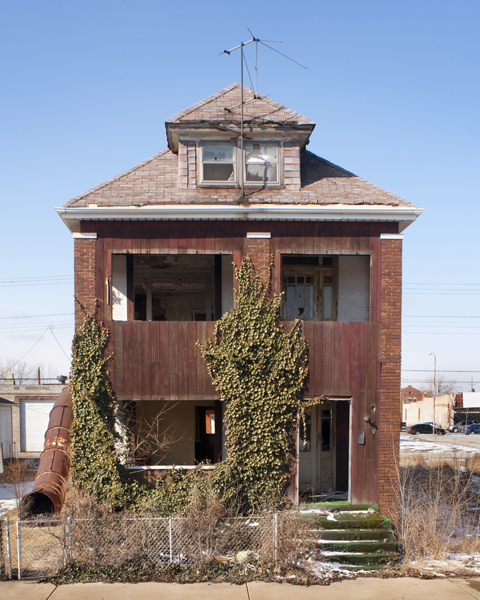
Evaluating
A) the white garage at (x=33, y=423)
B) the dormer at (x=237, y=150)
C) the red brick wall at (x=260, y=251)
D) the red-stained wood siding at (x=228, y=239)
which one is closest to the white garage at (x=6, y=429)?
the white garage at (x=33, y=423)

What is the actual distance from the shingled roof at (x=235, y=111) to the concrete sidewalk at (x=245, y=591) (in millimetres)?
9058

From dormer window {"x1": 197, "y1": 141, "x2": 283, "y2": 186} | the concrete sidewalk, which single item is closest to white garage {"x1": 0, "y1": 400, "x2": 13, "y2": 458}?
the concrete sidewalk

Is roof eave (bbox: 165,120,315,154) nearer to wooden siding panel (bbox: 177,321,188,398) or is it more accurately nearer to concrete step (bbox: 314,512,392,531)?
wooden siding panel (bbox: 177,321,188,398)

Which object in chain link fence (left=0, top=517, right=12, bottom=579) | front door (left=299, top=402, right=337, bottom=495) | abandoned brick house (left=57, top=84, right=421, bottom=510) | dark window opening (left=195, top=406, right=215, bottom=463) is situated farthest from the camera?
dark window opening (left=195, top=406, right=215, bottom=463)

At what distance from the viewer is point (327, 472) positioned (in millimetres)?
12734

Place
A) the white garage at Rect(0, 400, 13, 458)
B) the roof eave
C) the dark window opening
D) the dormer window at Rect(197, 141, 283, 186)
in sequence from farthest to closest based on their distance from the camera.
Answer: the white garage at Rect(0, 400, 13, 458)
the dark window opening
the dormer window at Rect(197, 141, 283, 186)
the roof eave

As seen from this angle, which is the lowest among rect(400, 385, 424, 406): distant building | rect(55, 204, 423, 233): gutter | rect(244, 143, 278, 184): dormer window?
rect(400, 385, 424, 406): distant building

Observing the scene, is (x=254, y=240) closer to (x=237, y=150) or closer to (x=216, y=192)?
(x=216, y=192)

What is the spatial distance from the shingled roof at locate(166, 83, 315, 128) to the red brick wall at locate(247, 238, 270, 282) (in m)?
2.84

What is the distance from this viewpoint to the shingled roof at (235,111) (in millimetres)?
11281

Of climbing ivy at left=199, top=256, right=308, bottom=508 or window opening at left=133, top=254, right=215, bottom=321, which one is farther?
window opening at left=133, top=254, right=215, bottom=321

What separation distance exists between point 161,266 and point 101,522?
22.6 ft

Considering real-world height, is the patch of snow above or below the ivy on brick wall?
below

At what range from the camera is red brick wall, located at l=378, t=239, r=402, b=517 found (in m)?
10.0
